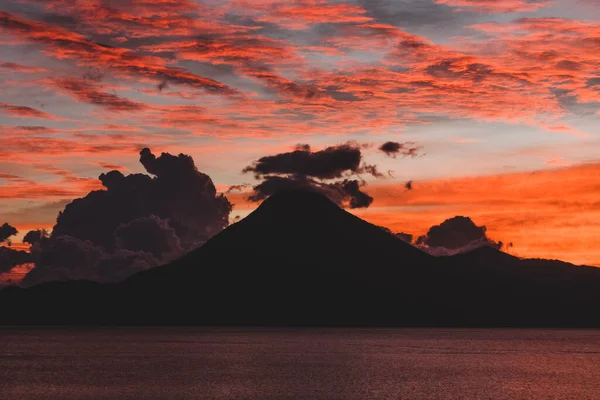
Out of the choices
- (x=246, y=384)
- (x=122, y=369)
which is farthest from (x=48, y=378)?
(x=246, y=384)

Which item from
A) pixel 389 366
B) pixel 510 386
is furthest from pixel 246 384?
pixel 389 366

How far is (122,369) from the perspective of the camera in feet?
581

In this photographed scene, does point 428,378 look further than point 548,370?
No

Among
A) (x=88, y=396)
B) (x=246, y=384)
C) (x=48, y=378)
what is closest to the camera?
(x=88, y=396)

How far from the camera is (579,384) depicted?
148875 millimetres

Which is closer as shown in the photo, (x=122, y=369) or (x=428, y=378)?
(x=428, y=378)

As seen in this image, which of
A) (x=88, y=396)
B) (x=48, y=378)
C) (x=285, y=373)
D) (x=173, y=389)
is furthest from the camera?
(x=285, y=373)

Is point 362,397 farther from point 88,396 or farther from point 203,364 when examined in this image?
point 203,364

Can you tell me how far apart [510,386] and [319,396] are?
38657 mm

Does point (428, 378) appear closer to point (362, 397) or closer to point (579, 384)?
point (579, 384)

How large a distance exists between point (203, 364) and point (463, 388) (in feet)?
247

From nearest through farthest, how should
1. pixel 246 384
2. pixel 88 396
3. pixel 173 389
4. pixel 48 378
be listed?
pixel 88 396 → pixel 173 389 → pixel 246 384 → pixel 48 378

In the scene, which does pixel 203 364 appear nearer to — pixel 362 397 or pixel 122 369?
pixel 122 369

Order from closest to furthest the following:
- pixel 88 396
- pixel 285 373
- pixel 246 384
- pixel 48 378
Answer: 1. pixel 88 396
2. pixel 246 384
3. pixel 48 378
4. pixel 285 373
